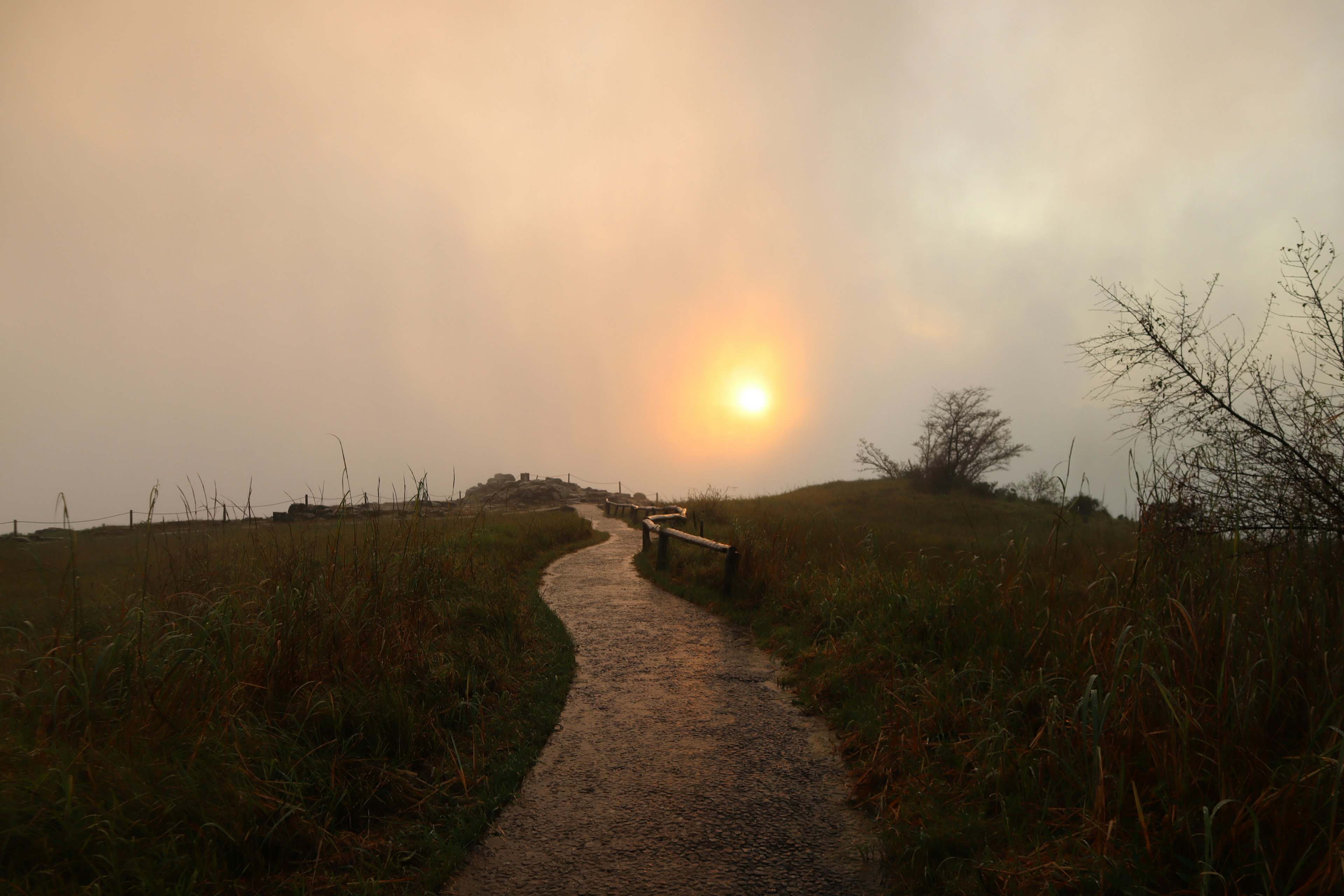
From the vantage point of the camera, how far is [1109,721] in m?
3.32

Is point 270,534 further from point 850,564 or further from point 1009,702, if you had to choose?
point 850,564

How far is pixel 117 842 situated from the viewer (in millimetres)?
2596

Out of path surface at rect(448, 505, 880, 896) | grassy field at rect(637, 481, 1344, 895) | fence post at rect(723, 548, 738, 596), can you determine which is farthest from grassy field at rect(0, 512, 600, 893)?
fence post at rect(723, 548, 738, 596)

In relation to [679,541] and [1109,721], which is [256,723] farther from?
[679,541]

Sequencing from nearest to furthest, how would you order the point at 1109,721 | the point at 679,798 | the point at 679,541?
the point at 1109,721 < the point at 679,798 < the point at 679,541

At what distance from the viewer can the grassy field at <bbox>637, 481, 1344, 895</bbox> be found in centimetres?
253

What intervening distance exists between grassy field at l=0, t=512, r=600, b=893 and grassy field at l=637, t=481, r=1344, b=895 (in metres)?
2.65

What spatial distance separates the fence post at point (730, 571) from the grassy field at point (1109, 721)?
10.3 ft

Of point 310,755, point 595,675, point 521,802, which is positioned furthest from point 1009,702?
point 310,755

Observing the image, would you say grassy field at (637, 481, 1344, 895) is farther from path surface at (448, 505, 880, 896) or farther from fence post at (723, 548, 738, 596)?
fence post at (723, 548, 738, 596)

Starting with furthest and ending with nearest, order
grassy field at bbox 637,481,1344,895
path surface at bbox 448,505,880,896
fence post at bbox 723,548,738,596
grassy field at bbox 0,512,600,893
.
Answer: fence post at bbox 723,548,738,596 < path surface at bbox 448,505,880,896 < grassy field at bbox 0,512,600,893 < grassy field at bbox 637,481,1344,895

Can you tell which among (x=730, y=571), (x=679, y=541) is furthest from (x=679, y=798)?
(x=679, y=541)

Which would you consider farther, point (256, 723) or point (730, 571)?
point (730, 571)

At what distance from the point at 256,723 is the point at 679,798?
2621mm
